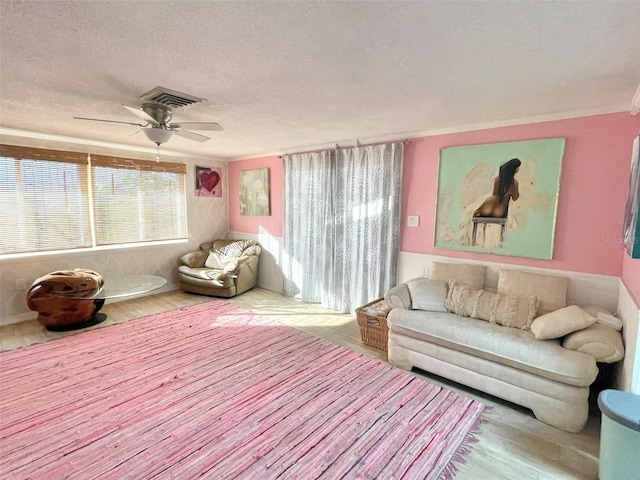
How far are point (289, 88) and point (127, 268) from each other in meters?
4.12

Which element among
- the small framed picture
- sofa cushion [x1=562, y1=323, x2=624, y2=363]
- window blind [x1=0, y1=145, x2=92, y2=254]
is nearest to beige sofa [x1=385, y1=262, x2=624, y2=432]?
sofa cushion [x1=562, y1=323, x2=624, y2=363]

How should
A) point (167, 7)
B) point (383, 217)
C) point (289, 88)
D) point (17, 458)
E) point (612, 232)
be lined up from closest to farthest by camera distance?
point (167, 7), point (17, 458), point (289, 88), point (612, 232), point (383, 217)

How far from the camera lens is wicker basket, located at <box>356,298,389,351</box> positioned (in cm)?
322

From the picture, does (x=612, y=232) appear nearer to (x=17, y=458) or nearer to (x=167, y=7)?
(x=167, y=7)

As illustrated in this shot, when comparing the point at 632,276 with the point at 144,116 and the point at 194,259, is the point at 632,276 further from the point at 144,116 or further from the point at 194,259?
the point at 194,259

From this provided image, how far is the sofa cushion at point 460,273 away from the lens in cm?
318

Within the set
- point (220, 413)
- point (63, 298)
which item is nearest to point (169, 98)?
point (220, 413)

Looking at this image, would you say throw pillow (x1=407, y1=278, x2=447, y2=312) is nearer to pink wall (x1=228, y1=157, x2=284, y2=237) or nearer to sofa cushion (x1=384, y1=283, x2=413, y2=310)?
sofa cushion (x1=384, y1=283, x2=413, y2=310)

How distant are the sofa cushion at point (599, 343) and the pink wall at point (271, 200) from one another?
3919 millimetres

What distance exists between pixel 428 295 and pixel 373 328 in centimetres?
67

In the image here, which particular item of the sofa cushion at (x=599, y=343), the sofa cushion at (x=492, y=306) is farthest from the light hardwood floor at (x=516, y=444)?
the sofa cushion at (x=492, y=306)

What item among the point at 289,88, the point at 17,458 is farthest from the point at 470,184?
the point at 17,458

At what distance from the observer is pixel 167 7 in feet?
4.24

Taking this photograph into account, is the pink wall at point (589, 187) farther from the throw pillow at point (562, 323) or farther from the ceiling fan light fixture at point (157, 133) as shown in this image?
the ceiling fan light fixture at point (157, 133)
